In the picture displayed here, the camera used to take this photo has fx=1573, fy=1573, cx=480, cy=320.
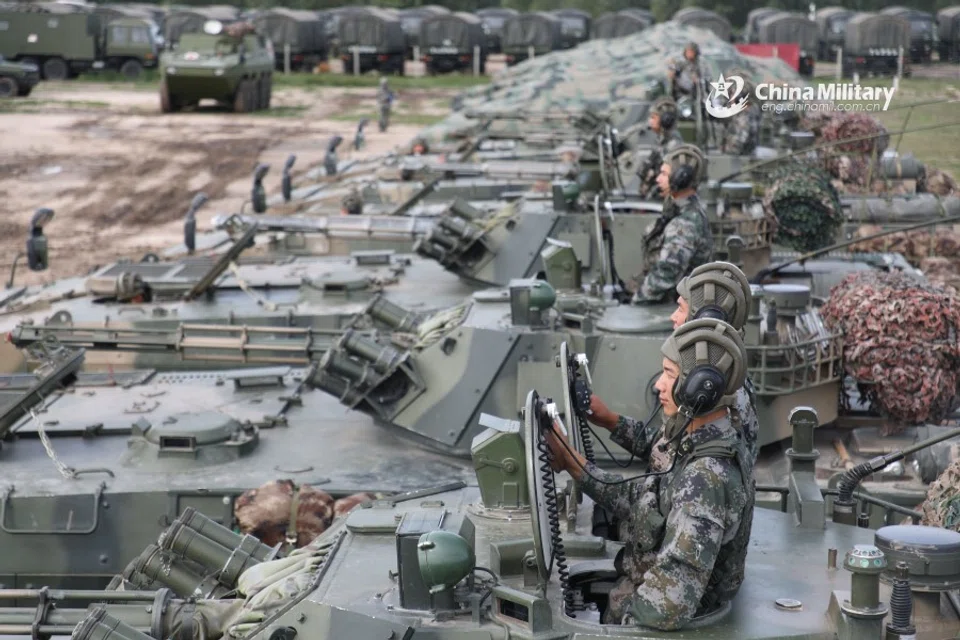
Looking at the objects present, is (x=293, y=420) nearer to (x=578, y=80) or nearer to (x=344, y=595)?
(x=344, y=595)

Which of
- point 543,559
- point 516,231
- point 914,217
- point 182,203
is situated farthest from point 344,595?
point 182,203

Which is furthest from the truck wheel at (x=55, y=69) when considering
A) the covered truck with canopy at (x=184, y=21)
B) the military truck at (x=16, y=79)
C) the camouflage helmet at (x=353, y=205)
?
the camouflage helmet at (x=353, y=205)

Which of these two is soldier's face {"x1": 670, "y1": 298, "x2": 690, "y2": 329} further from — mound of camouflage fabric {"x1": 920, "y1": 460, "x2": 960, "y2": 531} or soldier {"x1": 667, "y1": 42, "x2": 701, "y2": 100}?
soldier {"x1": 667, "y1": 42, "x2": 701, "y2": 100}

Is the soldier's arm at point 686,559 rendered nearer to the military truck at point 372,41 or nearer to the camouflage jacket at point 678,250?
the camouflage jacket at point 678,250

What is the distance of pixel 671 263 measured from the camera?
10.7 m

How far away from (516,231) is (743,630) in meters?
9.25

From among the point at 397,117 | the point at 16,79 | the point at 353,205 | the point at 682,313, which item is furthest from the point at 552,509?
the point at 16,79

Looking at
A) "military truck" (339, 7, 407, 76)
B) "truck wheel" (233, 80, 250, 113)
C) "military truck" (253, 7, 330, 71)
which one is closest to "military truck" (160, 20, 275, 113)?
"truck wheel" (233, 80, 250, 113)

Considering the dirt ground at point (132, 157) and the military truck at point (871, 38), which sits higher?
the military truck at point (871, 38)

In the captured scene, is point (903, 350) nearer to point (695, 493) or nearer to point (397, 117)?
point (695, 493)

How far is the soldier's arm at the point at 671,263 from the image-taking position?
1066cm

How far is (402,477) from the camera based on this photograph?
33.3 feet

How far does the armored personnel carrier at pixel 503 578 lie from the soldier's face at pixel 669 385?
1.60 feet

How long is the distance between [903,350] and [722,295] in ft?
15.3
